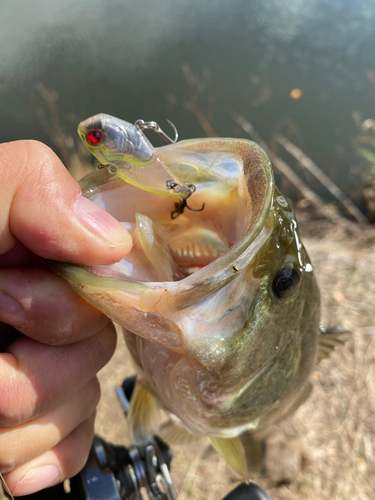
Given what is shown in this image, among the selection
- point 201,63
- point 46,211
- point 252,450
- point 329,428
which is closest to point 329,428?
point 329,428

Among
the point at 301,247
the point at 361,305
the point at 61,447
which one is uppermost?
the point at 301,247

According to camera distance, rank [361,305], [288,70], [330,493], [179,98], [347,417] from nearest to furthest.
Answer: [330,493] → [347,417] → [361,305] → [179,98] → [288,70]

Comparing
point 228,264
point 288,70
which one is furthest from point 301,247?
point 288,70

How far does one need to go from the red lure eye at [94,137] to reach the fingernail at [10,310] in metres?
0.48

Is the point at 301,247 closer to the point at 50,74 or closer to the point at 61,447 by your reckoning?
the point at 61,447

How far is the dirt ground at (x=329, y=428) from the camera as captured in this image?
301 centimetres

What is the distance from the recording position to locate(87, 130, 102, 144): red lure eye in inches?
37.6

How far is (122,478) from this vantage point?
153 centimetres

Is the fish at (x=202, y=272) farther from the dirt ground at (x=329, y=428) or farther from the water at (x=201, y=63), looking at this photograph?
the water at (x=201, y=63)

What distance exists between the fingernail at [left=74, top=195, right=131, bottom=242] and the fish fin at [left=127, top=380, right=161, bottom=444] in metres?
0.99

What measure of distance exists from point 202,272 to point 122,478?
44.0 inches

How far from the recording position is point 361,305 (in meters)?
4.19

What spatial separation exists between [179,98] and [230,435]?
971cm

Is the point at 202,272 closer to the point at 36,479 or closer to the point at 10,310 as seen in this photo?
the point at 10,310
